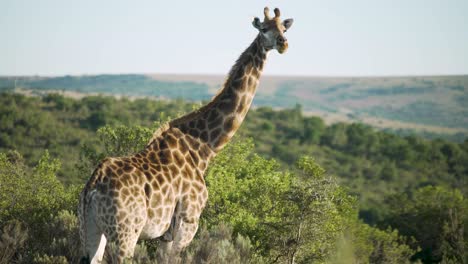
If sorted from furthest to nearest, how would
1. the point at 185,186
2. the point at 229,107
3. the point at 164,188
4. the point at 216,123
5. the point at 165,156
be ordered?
the point at 229,107 < the point at 216,123 < the point at 165,156 < the point at 185,186 < the point at 164,188

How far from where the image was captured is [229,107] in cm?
1170

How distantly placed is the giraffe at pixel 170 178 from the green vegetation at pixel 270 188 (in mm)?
704

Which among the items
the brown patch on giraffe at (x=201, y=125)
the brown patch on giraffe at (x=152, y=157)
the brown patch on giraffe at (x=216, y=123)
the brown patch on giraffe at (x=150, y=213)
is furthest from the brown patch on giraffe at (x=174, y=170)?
the brown patch on giraffe at (x=216, y=123)

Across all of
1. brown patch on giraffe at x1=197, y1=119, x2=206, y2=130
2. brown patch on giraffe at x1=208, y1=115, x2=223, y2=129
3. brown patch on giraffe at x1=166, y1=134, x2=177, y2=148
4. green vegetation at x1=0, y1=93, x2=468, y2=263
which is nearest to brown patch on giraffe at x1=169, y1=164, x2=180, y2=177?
brown patch on giraffe at x1=166, y1=134, x2=177, y2=148

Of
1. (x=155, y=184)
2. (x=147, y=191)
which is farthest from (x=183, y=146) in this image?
(x=147, y=191)

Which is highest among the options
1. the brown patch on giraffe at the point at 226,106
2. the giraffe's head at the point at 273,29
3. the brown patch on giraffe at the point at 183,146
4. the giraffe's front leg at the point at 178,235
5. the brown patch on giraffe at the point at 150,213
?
the giraffe's head at the point at 273,29

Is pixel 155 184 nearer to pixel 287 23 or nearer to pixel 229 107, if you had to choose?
pixel 229 107

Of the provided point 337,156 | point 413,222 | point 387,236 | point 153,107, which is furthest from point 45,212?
point 153,107

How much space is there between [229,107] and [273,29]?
1532mm

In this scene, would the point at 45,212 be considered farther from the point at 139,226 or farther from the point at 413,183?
the point at 413,183

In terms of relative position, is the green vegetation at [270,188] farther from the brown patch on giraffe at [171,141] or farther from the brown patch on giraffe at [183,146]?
the brown patch on giraffe at [171,141]

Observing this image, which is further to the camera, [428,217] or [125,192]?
[428,217]

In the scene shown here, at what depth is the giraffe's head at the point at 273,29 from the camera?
36.9ft

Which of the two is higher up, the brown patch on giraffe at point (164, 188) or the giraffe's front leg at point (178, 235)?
the brown patch on giraffe at point (164, 188)
